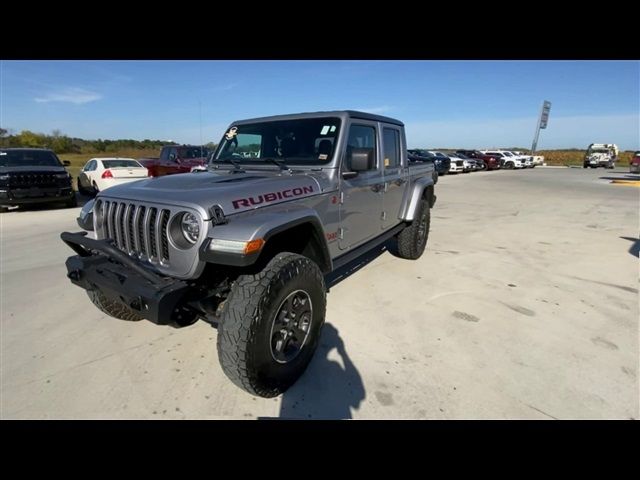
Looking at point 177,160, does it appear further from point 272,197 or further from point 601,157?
point 601,157

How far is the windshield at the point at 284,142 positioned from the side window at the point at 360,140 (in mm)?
182

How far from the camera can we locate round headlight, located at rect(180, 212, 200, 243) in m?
2.16

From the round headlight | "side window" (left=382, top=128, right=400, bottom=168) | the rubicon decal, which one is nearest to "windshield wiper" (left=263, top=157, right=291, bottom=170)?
the rubicon decal

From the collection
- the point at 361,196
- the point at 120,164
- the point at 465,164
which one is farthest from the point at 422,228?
the point at 465,164

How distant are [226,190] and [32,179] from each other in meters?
9.59

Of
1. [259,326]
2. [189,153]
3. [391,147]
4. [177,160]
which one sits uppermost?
[391,147]

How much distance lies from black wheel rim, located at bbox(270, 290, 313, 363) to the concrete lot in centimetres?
26

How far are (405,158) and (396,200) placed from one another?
74 cm

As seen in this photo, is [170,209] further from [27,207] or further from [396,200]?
[27,207]

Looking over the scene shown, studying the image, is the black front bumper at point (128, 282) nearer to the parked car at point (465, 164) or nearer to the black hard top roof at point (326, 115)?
the black hard top roof at point (326, 115)

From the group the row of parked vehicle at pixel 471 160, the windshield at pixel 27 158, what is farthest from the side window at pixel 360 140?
the row of parked vehicle at pixel 471 160

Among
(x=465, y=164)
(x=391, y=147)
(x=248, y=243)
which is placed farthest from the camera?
(x=465, y=164)

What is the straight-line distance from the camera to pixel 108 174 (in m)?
10.7
